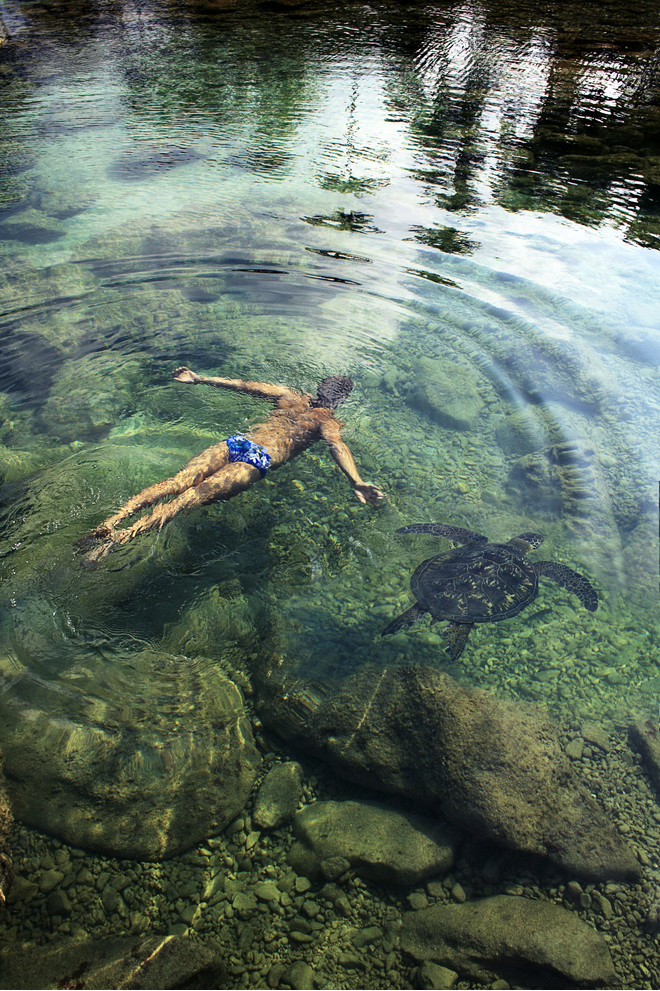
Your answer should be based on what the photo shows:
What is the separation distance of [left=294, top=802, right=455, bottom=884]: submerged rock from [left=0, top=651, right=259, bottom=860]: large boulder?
0.58m

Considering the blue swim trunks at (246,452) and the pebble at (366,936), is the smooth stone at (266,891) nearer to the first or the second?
the pebble at (366,936)

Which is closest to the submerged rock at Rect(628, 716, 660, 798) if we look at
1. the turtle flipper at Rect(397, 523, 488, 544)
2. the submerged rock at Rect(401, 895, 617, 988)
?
the submerged rock at Rect(401, 895, 617, 988)

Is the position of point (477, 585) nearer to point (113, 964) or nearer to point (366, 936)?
point (366, 936)

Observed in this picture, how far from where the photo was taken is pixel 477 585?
5.06 m

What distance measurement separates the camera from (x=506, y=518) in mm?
5980

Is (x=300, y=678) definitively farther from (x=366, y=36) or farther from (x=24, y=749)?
(x=366, y=36)

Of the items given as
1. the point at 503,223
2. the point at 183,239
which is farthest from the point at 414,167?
the point at 183,239

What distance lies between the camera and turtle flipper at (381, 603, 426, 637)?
16.2 ft

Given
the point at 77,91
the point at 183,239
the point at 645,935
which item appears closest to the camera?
the point at 645,935

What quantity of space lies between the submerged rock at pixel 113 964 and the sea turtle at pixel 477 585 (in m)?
2.63

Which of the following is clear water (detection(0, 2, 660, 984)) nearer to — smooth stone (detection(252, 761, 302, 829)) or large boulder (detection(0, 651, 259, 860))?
large boulder (detection(0, 651, 259, 860))

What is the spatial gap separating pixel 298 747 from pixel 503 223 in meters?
9.66

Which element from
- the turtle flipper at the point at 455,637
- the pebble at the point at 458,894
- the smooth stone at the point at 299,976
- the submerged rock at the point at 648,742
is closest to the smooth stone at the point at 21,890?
the smooth stone at the point at 299,976

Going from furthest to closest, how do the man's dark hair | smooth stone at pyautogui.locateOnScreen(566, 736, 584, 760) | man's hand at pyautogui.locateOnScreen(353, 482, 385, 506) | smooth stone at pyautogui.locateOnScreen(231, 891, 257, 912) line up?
the man's dark hair < man's hand at pyautogui.locateOnScreen(353, 482, 385, 506) < smooth stone at pyautogui.locateOnScreen(566, 736, 584, 760) < smooth stone at pyautogui.locateOnScreen(231, 891, 257, 912)
